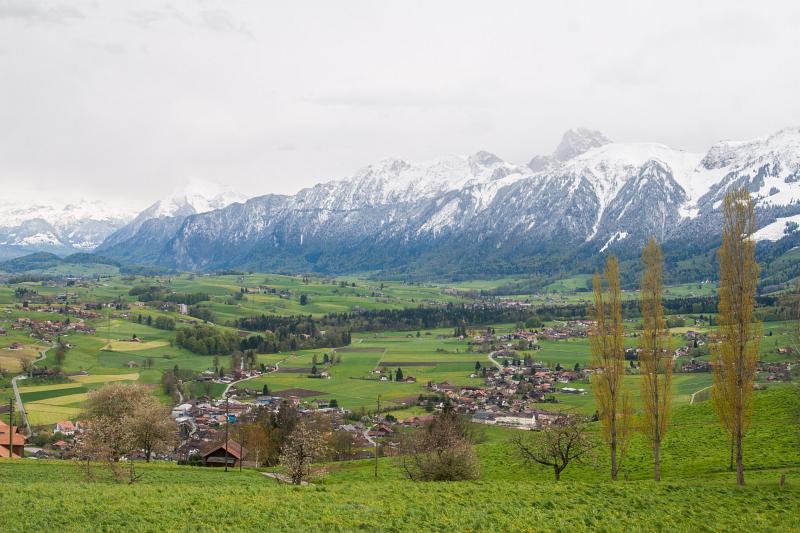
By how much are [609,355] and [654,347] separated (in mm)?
3045

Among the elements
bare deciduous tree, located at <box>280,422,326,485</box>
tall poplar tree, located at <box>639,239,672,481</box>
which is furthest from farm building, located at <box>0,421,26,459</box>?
tall poplar tree, located at <box>639,239,672,481</box>

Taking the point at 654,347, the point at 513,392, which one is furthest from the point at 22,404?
the point at 654,347

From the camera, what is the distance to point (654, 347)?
43.2m

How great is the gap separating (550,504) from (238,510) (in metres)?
14.8

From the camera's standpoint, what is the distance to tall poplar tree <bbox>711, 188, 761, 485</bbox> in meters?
37.8

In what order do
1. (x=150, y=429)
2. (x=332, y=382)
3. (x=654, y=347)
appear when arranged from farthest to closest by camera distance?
(x=332, y=382) → (x=150, y=429) → (x=654, y=347)

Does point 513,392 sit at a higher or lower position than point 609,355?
lower

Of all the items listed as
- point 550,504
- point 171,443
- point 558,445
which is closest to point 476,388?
point 171,443

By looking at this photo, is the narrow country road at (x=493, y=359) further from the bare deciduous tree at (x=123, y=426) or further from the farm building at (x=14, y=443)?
the farm building at (x=14, y=443)

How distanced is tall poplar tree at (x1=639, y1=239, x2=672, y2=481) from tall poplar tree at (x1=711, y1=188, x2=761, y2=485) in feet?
13.3

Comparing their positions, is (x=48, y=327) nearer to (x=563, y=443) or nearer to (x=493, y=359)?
(x=493, y=359)

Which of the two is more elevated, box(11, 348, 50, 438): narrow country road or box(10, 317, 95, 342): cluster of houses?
box(10, 317, 95, 342): cluster of houses

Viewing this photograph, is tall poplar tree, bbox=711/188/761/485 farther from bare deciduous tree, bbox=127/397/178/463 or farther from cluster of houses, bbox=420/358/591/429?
bare deciduous tree, bbox=127/397/178/463

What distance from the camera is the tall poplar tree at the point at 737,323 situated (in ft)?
Answer: 124
